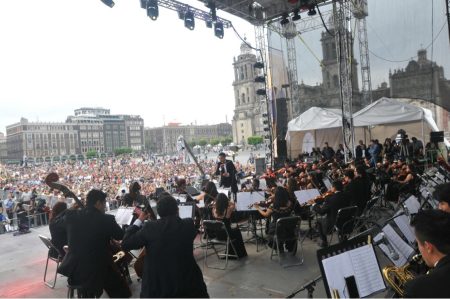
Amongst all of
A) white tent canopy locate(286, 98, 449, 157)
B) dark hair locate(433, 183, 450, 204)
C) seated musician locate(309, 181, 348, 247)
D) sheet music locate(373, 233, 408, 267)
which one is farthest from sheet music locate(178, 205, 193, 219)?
white tent canopy locate(286, 98, 449, 157)

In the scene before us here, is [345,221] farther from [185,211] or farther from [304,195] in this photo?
[185,211]

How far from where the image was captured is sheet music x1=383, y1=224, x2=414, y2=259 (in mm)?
3314

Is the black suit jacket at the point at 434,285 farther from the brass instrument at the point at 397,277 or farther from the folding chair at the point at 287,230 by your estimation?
the folding chair at the point at 287,230

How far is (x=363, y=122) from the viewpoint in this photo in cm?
1438

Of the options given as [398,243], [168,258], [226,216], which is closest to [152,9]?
[226,216]

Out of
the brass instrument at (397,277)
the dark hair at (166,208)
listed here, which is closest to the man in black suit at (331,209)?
the brass instrument at (397,277)

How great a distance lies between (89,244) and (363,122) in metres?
13.1

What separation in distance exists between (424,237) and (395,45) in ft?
50.7

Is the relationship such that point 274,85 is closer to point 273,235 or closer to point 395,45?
point 395,45

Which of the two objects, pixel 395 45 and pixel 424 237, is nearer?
pixel 424 237

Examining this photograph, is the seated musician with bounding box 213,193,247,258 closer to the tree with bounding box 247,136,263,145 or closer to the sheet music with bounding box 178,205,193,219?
the sheet music with bounding box 178,205,193,219

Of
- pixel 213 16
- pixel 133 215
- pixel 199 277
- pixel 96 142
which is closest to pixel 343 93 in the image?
pixel 213 16

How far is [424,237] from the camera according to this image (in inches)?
84.5

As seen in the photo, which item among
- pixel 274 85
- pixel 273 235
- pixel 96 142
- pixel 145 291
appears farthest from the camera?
pixel 96 142
